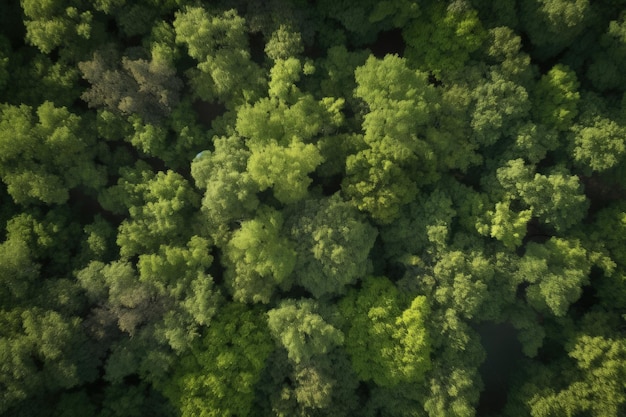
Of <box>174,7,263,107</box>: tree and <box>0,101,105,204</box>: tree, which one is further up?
<box>174,7,263,107</box>: tree

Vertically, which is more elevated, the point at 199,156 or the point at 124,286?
the point at 199,156

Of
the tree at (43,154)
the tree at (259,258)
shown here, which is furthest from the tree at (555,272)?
the tree at (43,154)

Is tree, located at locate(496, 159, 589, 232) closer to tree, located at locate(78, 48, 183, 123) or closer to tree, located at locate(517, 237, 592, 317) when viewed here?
tree, located at locate(517, 237, 592, 317)

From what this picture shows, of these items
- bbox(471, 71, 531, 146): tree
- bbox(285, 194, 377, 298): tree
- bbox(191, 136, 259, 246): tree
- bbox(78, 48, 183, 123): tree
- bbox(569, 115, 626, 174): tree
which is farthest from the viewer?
bbox(78, 48, 183, 123): tree

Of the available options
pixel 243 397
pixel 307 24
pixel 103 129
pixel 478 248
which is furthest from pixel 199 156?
pixel 478 248

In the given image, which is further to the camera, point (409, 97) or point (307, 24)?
point (307, 24)

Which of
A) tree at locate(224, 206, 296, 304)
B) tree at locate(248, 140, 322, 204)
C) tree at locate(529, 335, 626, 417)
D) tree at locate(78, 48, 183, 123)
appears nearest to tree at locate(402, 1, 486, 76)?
tree at locate(248, 140, 322, 204)

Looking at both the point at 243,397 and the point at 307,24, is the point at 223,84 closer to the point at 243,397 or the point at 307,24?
the point at 307,24

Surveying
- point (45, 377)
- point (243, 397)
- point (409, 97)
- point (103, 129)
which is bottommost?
point (243, 397)
